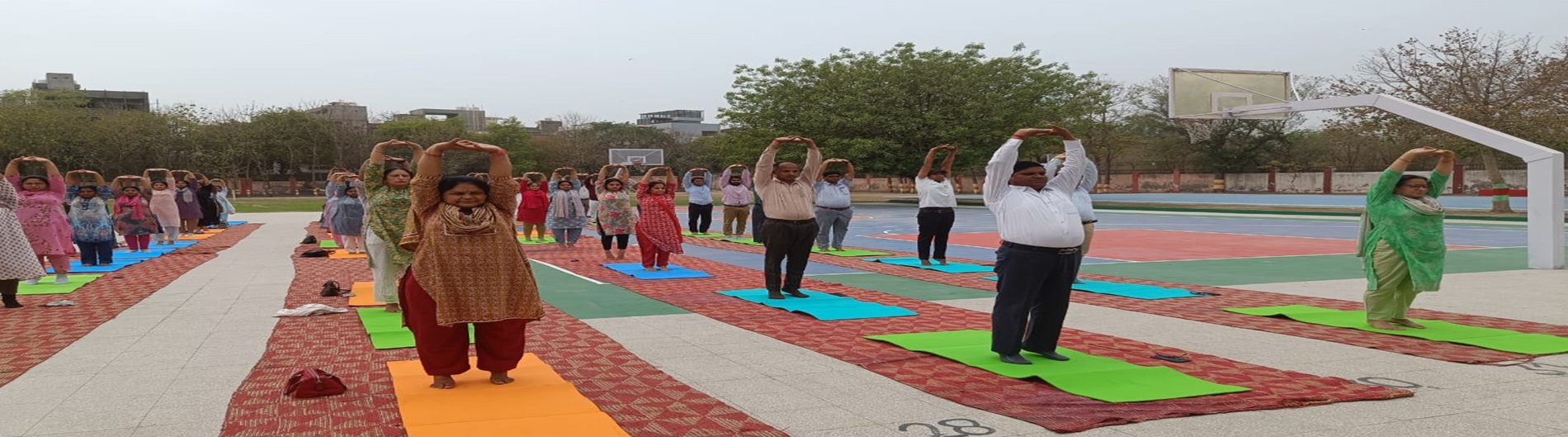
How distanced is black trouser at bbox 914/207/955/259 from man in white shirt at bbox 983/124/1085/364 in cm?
696

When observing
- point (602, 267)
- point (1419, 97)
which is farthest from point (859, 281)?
point (1419, 97)

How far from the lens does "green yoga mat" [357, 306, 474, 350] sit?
263 inches

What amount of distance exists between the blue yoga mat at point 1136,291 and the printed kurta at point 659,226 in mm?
4702

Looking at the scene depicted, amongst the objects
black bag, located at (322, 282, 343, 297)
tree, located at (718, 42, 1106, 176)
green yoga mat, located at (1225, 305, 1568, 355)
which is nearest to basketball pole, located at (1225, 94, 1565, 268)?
green yoga mat, located at (1225, 305, 1568, 355)

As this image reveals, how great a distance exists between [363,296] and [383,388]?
14.8ft

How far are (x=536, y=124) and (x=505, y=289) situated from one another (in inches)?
3853

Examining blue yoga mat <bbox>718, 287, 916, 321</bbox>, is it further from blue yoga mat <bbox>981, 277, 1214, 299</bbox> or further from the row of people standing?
the row of people standing

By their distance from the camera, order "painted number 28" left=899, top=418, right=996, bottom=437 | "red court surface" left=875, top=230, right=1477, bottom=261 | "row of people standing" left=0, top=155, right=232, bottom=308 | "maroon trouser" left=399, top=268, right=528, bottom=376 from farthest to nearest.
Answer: "red court surface" left=875, top=230, right=1477, bottom=261, "row of people standing" left=0, top=155, right=232, bottom=308, "maroon trouser" left=399, top=268, right=528, bottom=376, "painted number 28" left=899, top=418, right=996, bottom=437

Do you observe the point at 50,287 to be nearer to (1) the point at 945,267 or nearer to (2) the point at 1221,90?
(1) the point at 945,267

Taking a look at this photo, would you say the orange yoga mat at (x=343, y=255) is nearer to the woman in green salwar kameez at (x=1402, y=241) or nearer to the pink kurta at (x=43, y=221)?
the pink kurta at (x=43, y=221)

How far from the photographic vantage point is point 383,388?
5266 mm

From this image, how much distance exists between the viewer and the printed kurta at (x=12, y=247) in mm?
8484

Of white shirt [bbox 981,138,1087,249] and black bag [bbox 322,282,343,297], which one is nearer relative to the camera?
white shirt [bbox 981,138,1087,249]

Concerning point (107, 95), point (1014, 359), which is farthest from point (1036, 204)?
point (107, 95)
